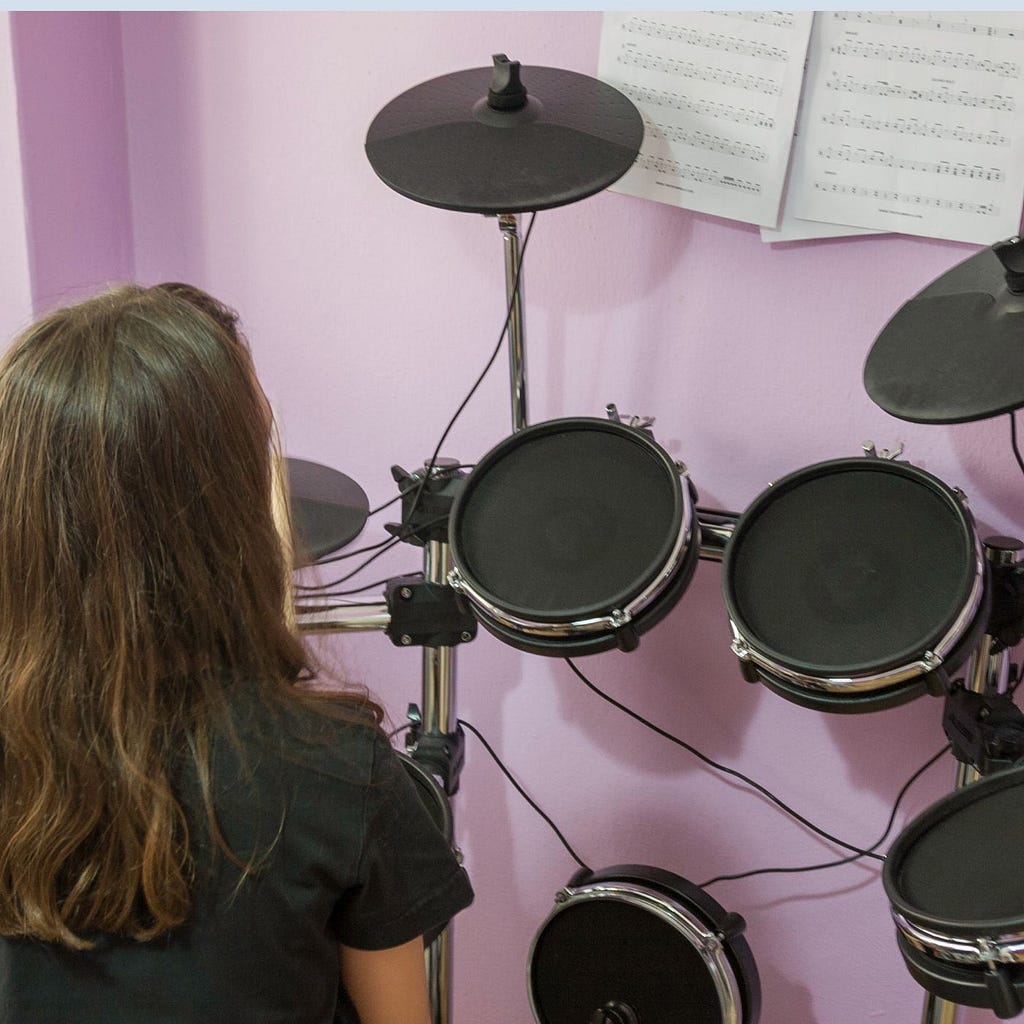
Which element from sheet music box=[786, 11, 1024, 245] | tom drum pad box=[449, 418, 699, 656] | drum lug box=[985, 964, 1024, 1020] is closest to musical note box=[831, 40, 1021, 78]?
sheet music box=[786, 11, 1024, 245]

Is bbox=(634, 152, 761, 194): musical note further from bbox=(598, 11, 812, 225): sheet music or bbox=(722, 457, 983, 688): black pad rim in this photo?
bbox=(722, 457, 983, 688): black pad rim

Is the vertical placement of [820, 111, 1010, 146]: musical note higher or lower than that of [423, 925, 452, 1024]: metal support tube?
higher

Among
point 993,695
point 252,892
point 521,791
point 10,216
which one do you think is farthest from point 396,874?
point 10,216

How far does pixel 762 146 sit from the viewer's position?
1.34 m

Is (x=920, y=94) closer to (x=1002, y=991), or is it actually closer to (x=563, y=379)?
(x=563, y=379)

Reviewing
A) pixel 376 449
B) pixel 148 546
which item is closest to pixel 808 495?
pixel 148 546

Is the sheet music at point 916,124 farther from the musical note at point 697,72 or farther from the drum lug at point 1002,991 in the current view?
the drum lug at point 1002,991

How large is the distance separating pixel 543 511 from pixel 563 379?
38 centimetres

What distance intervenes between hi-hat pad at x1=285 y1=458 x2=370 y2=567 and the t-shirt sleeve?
363mm

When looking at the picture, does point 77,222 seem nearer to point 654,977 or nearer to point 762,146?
point 762,146

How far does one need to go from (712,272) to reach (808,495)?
1.22 ft

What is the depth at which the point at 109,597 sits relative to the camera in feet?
2.85

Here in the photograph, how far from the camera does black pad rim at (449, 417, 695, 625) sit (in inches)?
44.3

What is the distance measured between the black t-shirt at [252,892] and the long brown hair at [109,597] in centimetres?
2
